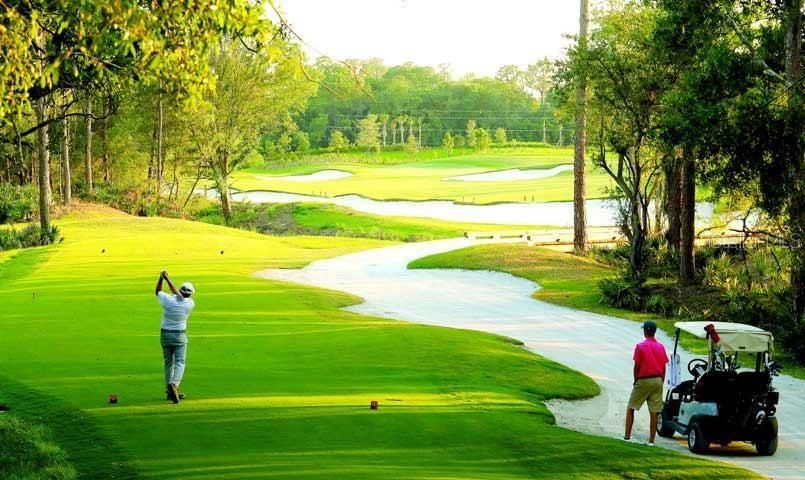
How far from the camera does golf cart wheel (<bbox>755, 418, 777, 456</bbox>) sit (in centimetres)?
1407

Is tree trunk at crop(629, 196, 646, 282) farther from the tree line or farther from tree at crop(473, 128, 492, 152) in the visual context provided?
tree at crop(473, 128, 492, 152)

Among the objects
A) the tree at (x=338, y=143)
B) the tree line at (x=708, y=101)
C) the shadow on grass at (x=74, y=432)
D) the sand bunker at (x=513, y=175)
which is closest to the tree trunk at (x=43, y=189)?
the tree line at (x=708, y=101)

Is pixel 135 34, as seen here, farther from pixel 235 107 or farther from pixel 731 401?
pixel 235 107

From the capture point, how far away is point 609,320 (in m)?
28.4

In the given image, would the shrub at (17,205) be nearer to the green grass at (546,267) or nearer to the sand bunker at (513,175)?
the green grass at (546,267)

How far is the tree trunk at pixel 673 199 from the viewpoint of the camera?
34000 millimetres

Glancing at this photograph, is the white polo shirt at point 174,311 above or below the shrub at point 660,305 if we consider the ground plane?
above

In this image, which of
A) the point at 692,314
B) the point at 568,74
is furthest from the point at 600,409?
the point at 568,74

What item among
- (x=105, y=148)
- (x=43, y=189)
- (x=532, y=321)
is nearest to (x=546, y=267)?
→ (x=532, y=321)

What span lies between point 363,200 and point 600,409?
216 feet

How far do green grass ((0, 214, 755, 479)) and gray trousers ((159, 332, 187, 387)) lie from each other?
37cm

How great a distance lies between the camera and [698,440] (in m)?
14.2

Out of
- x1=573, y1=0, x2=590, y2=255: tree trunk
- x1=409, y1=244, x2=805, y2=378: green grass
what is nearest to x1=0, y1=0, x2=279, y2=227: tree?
x1=409, y1=244, x2=805, y2=378: green grass

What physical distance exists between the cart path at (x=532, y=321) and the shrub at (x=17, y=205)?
2151 cm
